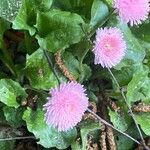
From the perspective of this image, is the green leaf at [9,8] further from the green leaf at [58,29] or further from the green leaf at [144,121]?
the green leaf at [144,121]

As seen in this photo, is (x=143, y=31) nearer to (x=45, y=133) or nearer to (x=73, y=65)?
(x=73, y=65)

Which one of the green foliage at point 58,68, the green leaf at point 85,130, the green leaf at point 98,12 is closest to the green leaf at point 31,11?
the green foliage at point 58,68

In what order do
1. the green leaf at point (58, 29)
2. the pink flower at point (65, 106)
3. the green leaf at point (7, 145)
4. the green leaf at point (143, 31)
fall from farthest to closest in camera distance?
the green leaf at point (143, 31) → the green leaf at point (7, 145) → the green leaf at point (58, 29) → the pink flower at point (65, 106)

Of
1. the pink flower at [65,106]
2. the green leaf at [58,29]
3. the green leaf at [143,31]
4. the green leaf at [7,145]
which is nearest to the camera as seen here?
the pink flower at [65,106]

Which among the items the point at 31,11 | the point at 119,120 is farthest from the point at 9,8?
the point at 119,120

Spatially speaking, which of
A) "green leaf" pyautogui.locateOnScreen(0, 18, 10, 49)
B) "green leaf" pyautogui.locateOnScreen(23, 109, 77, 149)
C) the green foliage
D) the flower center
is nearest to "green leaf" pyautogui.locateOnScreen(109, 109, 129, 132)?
the green foliage

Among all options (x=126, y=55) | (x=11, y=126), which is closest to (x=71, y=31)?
(x=126, y=55)

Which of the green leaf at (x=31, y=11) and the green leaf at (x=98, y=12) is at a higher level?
the green leaf at (x=98, y=12)

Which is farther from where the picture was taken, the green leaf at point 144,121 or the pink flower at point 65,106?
the green leaf at point 144,121

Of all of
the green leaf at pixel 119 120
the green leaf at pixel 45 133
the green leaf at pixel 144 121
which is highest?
the green leaf at pixel 144 121
